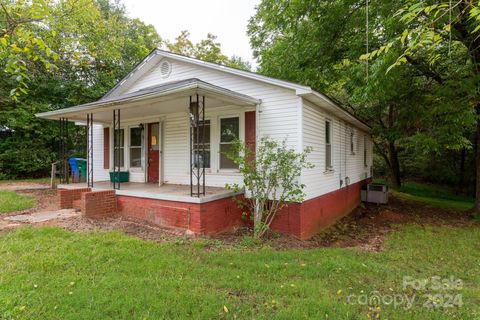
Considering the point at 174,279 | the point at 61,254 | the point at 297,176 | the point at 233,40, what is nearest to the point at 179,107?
the point at 297,176

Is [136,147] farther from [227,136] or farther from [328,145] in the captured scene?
[328,145]

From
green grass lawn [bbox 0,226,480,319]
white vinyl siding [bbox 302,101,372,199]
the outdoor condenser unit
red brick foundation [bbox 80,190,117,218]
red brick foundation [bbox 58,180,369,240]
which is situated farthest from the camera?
the outdoor condenser unit

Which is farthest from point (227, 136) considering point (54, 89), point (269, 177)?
point (54, 89)

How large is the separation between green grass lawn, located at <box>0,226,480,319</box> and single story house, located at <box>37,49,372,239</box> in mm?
1280

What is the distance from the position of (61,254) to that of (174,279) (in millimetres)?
2048

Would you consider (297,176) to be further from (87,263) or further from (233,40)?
(233,40)

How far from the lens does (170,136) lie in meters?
8.45

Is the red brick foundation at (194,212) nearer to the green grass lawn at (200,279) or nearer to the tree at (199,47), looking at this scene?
the green grass lawn at (200,279)

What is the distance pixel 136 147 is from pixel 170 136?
1.76m

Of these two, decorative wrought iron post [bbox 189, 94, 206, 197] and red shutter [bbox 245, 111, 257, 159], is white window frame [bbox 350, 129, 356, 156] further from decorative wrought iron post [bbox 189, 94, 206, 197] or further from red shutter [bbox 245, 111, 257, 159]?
decorative wrought iron post [bbox 189, 94, 206, 197]

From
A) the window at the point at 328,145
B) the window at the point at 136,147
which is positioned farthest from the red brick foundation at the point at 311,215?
the window at the point at 136,147

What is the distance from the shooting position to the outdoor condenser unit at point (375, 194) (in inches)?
467

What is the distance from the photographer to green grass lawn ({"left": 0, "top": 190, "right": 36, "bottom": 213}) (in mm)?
7453

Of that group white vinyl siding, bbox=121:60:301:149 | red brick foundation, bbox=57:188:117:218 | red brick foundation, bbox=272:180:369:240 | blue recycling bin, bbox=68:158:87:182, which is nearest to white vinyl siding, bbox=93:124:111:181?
blue recycling bin, bbox=68:158:87:182
